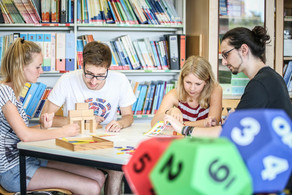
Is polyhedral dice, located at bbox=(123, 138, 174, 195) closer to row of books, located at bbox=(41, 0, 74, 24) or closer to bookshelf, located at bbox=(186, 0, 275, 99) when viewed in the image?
bookshelf, located at bbox=(186, 0, 275, 99)

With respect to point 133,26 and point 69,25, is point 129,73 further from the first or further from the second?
point 69,25

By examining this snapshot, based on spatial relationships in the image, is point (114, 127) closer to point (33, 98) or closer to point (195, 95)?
point (195, 95)

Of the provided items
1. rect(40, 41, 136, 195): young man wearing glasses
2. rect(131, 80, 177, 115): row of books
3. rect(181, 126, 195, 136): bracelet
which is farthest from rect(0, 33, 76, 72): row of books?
rect(181, 126, 195, 136): bracelet

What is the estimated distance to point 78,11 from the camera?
127 inches

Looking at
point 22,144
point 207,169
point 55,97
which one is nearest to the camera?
point 207,169

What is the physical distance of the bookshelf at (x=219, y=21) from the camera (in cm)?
318

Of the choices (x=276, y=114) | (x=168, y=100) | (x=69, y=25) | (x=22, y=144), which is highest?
(x=69, y=25)

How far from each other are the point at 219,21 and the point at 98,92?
4.80ft

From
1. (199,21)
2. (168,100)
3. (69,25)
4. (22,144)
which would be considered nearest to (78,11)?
(69,25)

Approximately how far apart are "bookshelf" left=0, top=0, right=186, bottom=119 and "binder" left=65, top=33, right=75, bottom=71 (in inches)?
2.2

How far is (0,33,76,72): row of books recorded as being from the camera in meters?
3.18

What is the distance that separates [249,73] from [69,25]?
6.40 feet

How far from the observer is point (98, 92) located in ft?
7.82

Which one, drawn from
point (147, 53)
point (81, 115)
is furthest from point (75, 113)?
point (147, 53)
